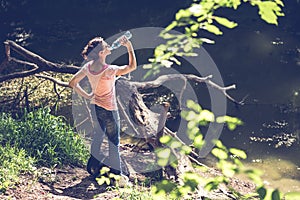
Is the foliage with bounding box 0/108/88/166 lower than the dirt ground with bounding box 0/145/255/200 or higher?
higher

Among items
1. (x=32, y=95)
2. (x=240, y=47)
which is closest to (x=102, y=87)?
(x=32, y=95)

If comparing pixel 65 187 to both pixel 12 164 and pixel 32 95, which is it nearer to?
pixel 12 164

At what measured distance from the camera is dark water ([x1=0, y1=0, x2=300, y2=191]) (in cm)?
745

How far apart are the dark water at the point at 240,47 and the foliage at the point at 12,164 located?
2945mm

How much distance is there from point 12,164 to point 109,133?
1.09m

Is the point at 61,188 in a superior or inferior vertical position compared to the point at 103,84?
inferior

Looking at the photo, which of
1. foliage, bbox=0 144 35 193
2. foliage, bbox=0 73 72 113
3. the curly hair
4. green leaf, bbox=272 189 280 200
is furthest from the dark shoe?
green leaf, bbox=272 189 280 200

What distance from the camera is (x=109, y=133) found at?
5.50 metres

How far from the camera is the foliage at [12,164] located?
527 centimetres

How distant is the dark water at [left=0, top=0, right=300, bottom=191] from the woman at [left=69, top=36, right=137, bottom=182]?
2.15 m

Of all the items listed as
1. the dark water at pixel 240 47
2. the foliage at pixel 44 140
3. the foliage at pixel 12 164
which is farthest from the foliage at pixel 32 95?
the foliage at pixel 12 164

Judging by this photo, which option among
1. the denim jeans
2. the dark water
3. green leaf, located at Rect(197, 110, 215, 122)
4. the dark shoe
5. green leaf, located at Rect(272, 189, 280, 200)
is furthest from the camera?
the dark water

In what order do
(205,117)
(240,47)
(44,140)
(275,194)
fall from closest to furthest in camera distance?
(275,194)
(205,117)
(44,140)
(240,47)

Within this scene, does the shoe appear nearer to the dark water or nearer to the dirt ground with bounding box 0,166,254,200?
the dirt ground with bounding box 0,166,254,200
